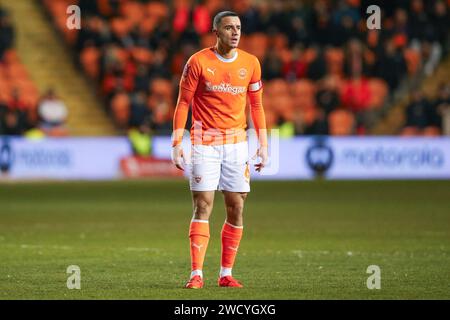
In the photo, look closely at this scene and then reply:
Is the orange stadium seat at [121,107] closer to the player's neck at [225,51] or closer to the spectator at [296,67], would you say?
the spectator at [296,67]

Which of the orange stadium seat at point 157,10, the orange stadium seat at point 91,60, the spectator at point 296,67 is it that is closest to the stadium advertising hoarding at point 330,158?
the spectator at point 296,67

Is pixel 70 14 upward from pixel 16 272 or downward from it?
upward

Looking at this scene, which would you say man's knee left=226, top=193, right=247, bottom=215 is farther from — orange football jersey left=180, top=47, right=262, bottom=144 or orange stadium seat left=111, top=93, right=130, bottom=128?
orange stadium seat left=111, top=93, right=130, bottom=128

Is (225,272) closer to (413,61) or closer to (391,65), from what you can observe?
(391,65)

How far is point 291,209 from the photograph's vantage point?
18.9m

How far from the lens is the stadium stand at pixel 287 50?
28375 millimetres

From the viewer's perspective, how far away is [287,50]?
29969 millimetres

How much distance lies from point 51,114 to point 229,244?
17575mm

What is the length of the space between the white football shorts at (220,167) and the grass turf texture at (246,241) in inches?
34.6

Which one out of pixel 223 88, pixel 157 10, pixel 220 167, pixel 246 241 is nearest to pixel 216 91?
pixel 223 88

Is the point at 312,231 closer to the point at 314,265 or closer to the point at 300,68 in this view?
the point at 314,265

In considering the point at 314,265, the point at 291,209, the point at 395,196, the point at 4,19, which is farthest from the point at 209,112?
the point at 4,19

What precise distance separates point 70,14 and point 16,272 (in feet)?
62.9

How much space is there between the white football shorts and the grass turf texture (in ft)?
2.89
